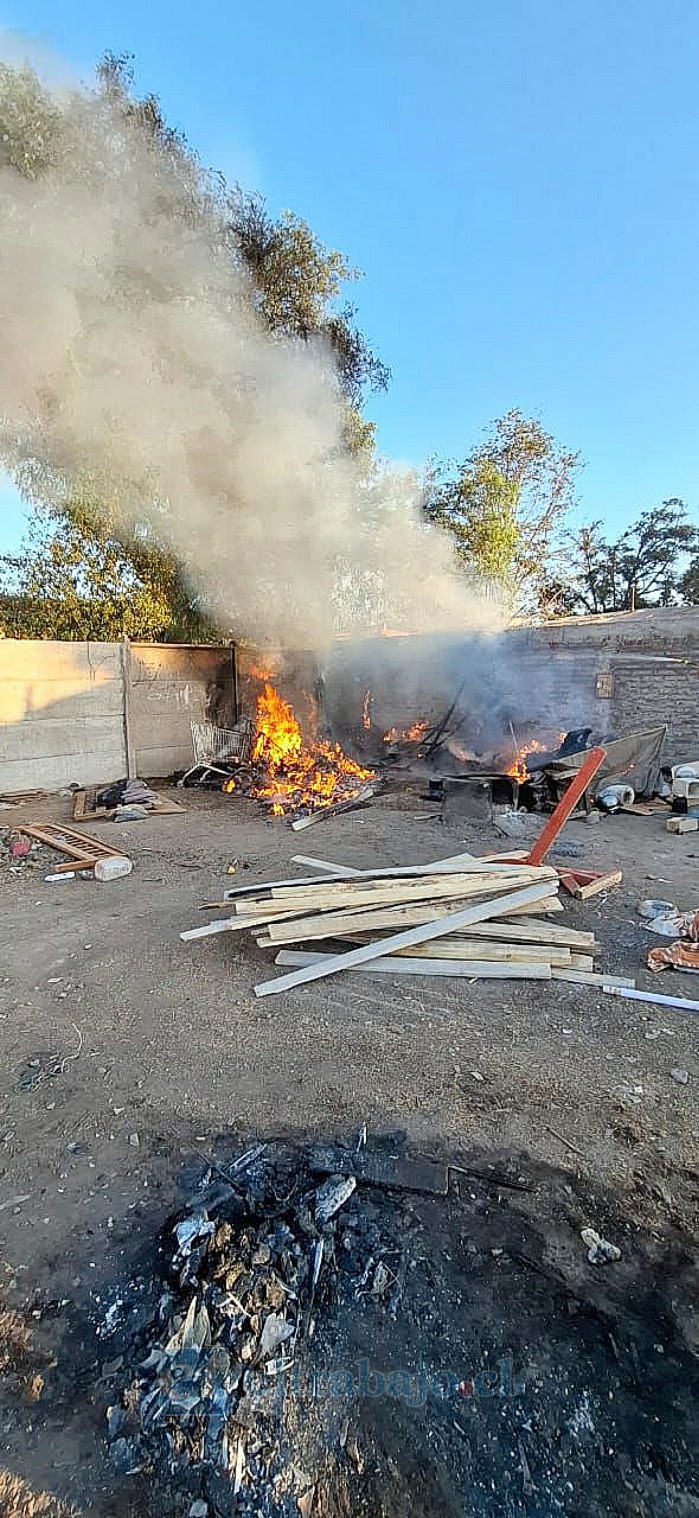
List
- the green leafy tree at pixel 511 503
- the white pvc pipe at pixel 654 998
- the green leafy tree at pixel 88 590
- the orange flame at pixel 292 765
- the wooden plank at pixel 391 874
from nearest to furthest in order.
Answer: the white pvc pipe at pixel 654 998 < the wooden plank at pixel 391 874 < the orange flame at pixel 292 765 < the green leafy tree at pixel 88 590 < the green leafy tree at pixel 511 503

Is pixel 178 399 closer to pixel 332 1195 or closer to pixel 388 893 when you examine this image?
pixel 388 893

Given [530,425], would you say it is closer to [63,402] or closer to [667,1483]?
[63,402]

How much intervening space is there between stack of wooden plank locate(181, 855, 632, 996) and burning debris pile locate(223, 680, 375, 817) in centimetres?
393

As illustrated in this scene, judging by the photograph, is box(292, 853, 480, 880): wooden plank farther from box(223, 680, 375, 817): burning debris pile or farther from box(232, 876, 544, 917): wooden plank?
box(223, 680, 375, 817): burning debris pile

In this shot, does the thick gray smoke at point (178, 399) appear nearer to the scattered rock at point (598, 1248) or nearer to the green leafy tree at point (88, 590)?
the green leafy tree at point (88, 590)

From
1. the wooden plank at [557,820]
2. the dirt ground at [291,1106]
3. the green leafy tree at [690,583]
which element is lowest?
the dirt ground at [291,1106]

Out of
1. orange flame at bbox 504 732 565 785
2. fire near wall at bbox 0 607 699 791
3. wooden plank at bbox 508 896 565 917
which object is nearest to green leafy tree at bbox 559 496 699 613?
fire near wall at bbox 0 607 699 791

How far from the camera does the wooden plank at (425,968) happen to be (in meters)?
3.56

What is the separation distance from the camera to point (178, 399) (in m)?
9.73

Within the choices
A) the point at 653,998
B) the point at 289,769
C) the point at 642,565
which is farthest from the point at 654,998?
the point at 642,565

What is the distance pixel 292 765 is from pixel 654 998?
7.21m

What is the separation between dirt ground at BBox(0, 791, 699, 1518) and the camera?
1.58 meters

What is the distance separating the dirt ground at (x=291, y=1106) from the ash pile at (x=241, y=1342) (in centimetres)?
11

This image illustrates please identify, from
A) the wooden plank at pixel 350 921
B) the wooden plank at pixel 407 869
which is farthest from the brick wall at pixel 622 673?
the wooden plank at pixel 350 921
